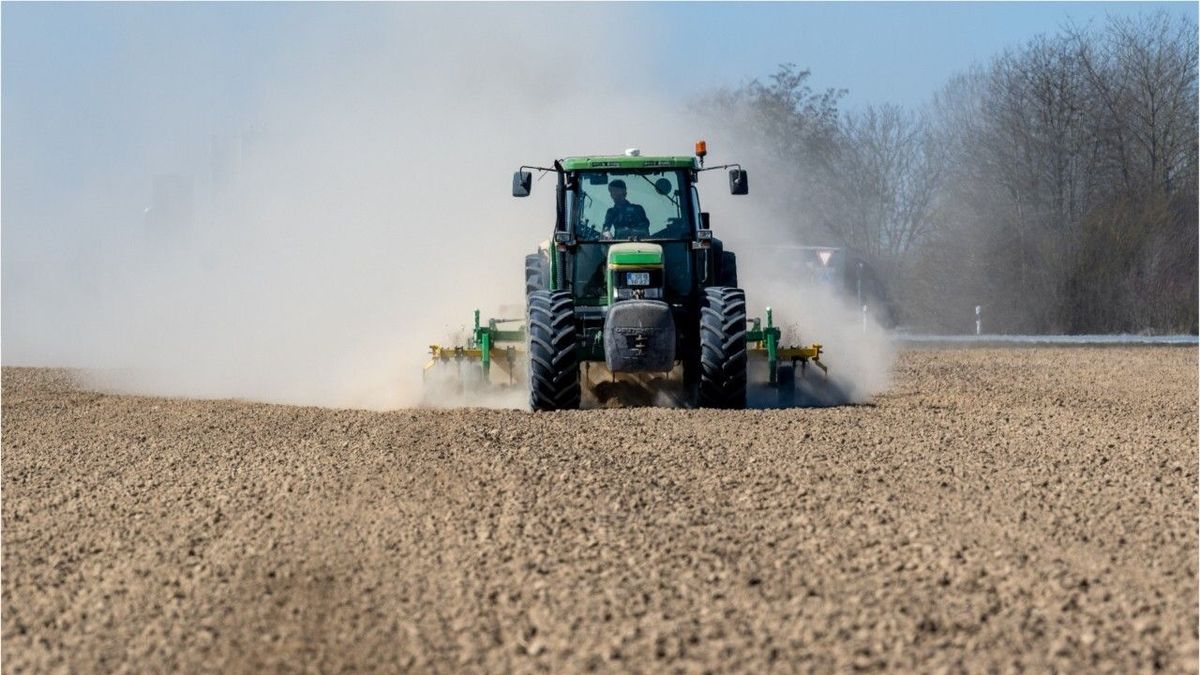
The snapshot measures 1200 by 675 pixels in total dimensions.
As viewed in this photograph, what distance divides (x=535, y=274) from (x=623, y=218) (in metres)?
1.26

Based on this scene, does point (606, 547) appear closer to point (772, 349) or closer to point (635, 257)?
point (635, 257)

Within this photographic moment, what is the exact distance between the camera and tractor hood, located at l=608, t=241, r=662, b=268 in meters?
13.7

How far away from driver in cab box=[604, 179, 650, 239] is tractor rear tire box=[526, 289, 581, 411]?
3.43ft

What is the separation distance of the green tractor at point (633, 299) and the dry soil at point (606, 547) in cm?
77

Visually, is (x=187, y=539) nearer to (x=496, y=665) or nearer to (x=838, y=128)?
(x=496, y=665)

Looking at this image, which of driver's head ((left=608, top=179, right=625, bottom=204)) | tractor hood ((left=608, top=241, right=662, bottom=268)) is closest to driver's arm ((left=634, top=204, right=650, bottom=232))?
driver's head ((left=608, top=179, right=625, bottom=204))

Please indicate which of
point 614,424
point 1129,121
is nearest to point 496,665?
point 614,424

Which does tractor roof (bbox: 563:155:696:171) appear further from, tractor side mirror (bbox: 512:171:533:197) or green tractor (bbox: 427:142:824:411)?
tractor side mirror (bbox: 512:171:533:197)

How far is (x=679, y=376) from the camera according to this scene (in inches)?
583

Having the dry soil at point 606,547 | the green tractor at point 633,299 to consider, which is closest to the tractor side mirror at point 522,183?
the green tractor at point 633,299

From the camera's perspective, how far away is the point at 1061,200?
43000mm

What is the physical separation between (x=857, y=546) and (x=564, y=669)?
85.8 inches

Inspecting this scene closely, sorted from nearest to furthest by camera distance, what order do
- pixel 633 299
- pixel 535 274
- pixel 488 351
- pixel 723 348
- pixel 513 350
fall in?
pixel 723 348
pixel 633 299
pixel 488 351
pixel 513 350
pixel 535 274

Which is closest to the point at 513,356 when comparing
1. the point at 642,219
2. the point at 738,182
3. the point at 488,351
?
the point at 488,351
